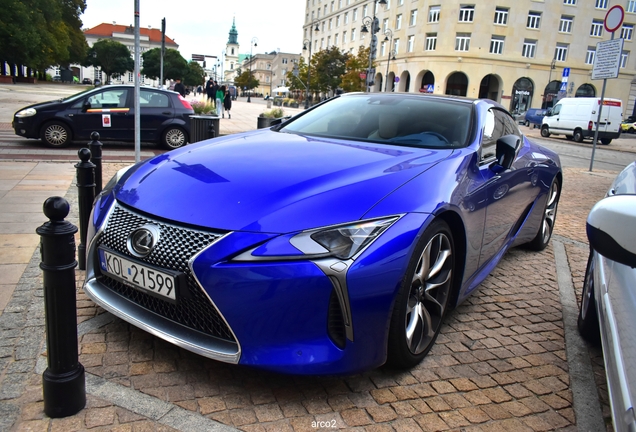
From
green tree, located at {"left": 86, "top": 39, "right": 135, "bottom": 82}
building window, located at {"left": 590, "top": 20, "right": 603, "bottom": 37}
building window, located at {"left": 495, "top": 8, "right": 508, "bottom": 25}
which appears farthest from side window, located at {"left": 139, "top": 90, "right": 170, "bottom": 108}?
green tree, located at {"left": 86, "top": 39, "right": 135, "bottom": 82}

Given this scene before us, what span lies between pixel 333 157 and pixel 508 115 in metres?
2.38

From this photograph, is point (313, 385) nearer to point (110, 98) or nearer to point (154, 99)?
point (110, 98)

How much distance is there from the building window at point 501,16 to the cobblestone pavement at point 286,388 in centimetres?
5812

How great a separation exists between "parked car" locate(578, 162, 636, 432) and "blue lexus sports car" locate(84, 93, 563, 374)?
819 mm

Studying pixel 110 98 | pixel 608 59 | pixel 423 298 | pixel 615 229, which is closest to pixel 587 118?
pixel 608 59

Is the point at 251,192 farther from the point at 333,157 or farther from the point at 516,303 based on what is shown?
the point at 516,303

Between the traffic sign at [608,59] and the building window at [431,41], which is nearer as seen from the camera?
the traffic sign at [608,59]

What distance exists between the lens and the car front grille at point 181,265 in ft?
7.18

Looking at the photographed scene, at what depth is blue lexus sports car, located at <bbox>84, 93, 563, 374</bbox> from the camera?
2.12 meters

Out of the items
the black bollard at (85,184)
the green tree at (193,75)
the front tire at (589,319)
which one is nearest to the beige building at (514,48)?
the front tire at (589,319)

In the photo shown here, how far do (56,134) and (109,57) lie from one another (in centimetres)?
10358

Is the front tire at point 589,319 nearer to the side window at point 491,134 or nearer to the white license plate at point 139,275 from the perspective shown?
the side window at point 491,134

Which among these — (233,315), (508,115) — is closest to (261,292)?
(233,315)

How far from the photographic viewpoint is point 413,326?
8.50 feet
